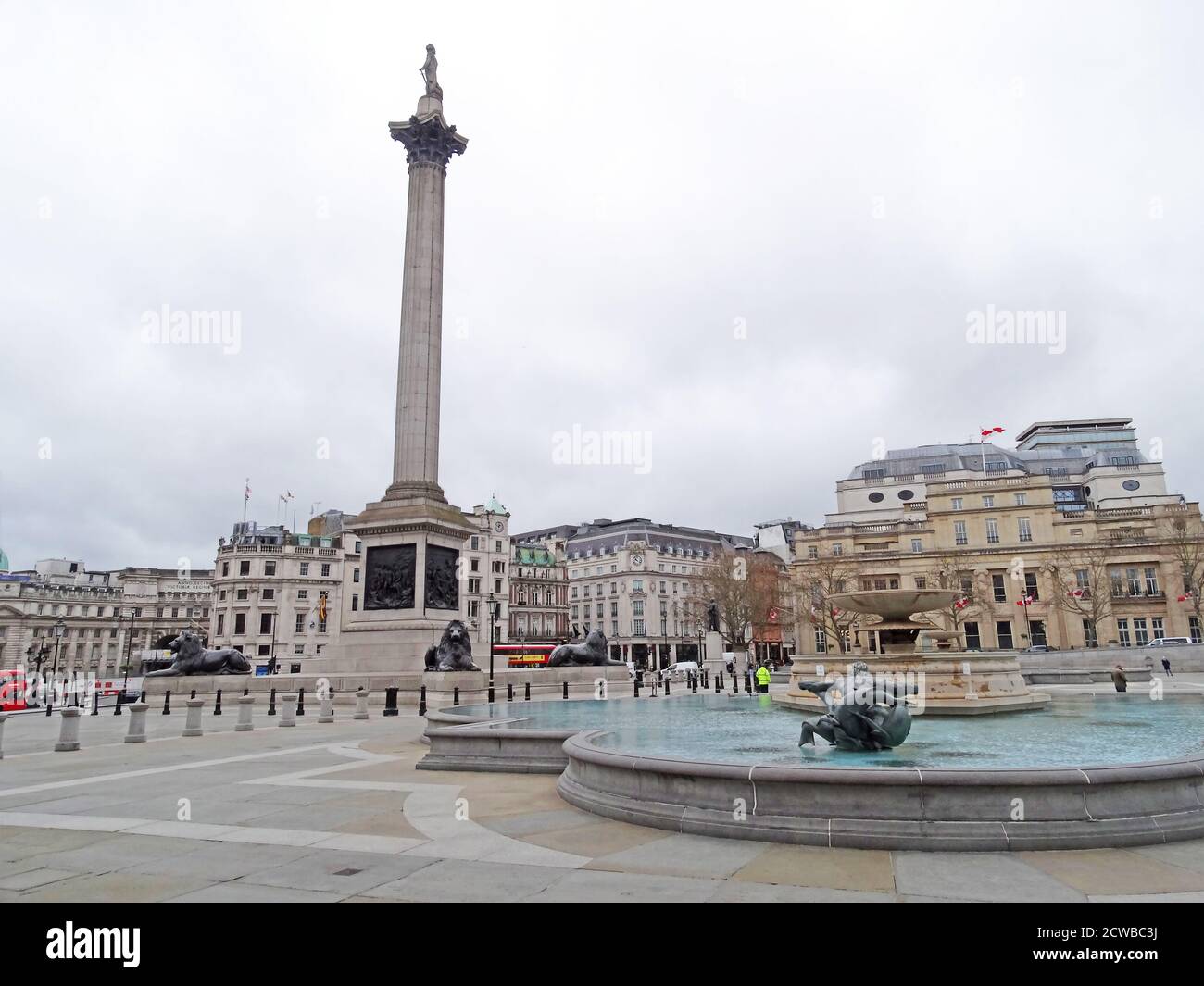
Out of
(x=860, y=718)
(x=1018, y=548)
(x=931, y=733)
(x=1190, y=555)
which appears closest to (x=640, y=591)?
(x=1018, y=548)

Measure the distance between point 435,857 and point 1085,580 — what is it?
77.8 meters

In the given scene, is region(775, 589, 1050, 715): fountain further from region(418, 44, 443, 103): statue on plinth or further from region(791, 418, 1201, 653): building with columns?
region(791, 418, 1201, 653): building with columns

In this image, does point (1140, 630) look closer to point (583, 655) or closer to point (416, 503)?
point (583, 655)

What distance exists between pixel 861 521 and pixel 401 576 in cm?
6523

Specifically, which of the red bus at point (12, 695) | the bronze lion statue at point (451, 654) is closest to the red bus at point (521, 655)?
the red bus at point (12, 695)

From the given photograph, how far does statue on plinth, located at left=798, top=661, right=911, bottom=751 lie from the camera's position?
10.0 m

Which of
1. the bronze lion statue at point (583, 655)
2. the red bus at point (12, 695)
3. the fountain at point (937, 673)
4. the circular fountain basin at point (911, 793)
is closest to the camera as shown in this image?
the circular fountain basin at point (911, 793)

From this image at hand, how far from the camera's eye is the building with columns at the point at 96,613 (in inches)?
4136

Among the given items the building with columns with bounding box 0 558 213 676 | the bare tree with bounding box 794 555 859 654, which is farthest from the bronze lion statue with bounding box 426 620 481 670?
the building with columns with bounding box 0 558 213 676

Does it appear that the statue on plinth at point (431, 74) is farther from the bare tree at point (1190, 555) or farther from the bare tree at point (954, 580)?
the bare tree at point (1190, 555)

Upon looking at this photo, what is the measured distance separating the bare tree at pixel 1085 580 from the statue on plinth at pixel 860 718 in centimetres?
6366

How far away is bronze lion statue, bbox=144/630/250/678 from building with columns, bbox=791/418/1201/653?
46.8 metres
